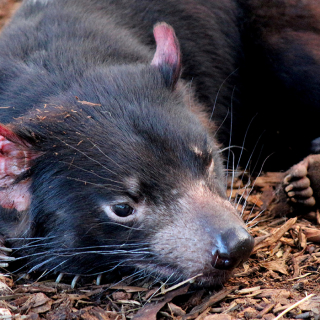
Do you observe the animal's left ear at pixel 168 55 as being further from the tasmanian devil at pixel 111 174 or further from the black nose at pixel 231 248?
the black nose at pixel 231 248

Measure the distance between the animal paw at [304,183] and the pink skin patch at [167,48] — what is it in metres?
Result: 1.05

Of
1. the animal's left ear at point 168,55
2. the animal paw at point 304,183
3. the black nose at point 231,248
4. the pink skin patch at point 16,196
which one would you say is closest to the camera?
the black nose at point 231,248

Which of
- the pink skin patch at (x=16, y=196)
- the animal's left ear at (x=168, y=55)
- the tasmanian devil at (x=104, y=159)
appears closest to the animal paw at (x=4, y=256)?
the tasmanian devil at (x=104, y=159)

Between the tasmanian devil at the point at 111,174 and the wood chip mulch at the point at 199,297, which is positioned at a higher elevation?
the tasmanian devil at the point at 111,174

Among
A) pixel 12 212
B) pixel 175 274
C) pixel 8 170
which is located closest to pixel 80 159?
pixel 8 170

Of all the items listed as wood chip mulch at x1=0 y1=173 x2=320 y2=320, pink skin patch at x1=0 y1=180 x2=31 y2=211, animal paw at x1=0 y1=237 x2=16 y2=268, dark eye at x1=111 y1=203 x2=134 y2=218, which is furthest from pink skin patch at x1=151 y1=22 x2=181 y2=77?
animal paw at x1=0 y1=237 x2=16 y2=268

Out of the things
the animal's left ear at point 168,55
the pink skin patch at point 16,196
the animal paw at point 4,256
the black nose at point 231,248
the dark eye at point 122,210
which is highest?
the animal's left ear at point 168,55

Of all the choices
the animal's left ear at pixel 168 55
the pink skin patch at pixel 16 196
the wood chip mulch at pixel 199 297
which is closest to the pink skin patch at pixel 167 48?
the animal's left ear at pixel 168 55

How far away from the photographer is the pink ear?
97.2 inches

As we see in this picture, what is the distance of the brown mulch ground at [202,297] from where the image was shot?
2383 millimetres

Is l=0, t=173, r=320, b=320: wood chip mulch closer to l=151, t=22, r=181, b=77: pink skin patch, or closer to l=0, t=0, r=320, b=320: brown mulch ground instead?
l=0, t=0, r=320, b=320: brown mulch ground

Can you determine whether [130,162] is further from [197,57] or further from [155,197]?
[197,57]

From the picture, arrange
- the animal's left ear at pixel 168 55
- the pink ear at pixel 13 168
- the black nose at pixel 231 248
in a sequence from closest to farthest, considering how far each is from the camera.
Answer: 1. the black nose at pixel 231 248
2. the pink ear at pixel 13 168
3. the animal's left ear at pixel 168 55

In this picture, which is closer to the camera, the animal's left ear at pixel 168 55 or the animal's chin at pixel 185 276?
the animal's chin at pixel 185 276
